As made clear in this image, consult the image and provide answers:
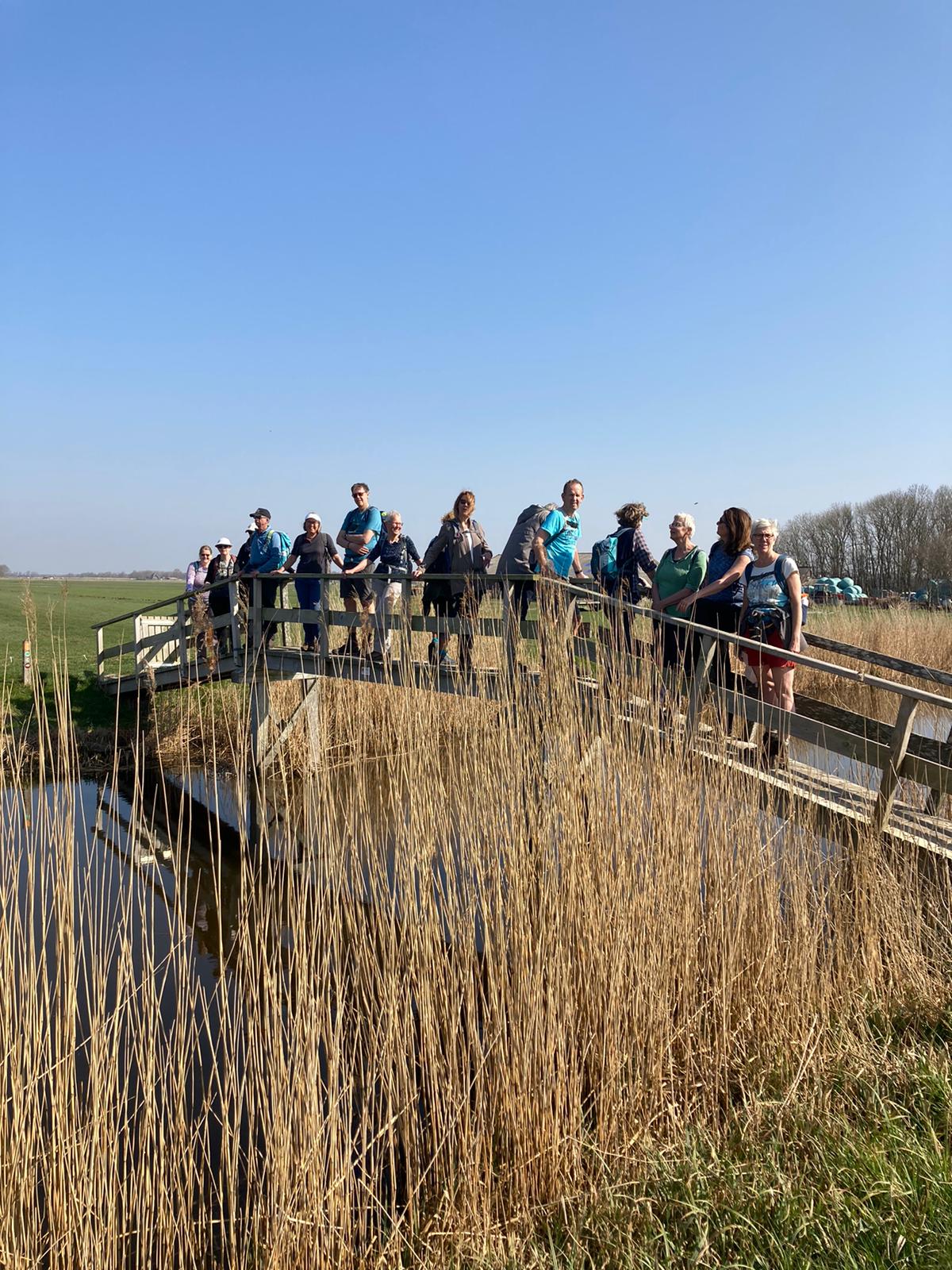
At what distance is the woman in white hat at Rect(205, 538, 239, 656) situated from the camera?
10.2 meters

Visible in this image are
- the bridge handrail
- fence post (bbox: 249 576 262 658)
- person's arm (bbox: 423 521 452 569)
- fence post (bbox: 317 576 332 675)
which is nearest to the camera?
the bridge handrail

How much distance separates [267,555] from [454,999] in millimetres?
7532

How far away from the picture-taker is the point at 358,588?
822 cm

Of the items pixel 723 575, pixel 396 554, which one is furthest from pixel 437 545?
pixel 723 575

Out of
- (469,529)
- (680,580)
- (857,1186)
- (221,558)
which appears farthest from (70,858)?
(221,558)

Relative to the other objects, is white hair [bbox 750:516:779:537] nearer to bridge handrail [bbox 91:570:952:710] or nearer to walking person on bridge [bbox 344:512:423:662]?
bridge handrail [bbox 91:570:952:710]

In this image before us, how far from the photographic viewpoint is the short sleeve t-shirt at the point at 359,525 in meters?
8.83

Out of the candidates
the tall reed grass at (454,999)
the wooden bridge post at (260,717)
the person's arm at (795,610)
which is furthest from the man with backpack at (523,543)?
the wooden bridge post at (260,717)

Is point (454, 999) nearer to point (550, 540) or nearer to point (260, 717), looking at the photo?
point (550, 540)

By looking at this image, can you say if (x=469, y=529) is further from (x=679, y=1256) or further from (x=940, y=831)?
(x=679, y=1256)

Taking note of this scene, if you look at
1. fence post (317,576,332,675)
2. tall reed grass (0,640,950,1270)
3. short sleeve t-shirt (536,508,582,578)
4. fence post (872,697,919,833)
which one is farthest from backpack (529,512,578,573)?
fence post (872,697,919,833)

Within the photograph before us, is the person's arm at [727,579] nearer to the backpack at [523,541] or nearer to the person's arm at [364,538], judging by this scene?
the backpack at [523,541]

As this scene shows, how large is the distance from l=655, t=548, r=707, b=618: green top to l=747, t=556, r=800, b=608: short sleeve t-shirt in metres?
0.53

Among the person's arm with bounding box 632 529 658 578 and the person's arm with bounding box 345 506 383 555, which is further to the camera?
the person's arm with bounding box 345 506 383 555
